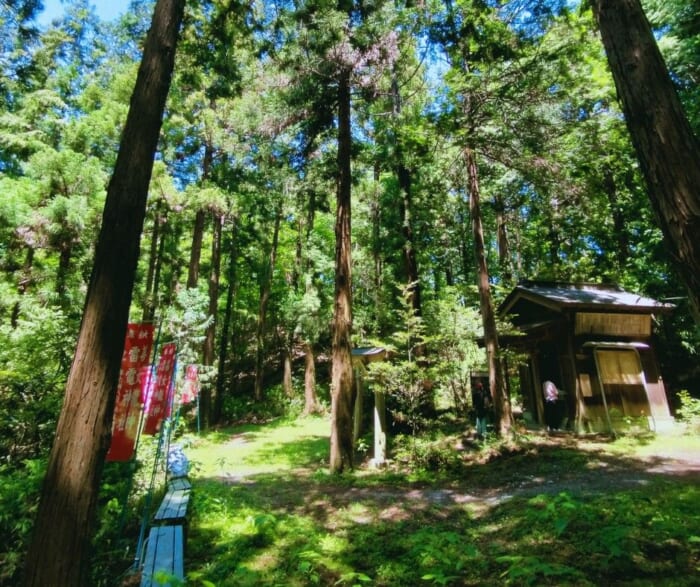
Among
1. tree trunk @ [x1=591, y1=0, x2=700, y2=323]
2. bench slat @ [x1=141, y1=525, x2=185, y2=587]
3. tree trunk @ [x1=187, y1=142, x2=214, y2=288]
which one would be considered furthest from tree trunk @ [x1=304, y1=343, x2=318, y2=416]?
tree trunk @ [x1=591, y1=0, x2=700, y2=323]

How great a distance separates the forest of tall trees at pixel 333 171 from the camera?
11.0 feet

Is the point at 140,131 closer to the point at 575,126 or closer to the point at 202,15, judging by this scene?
the point at 202,15

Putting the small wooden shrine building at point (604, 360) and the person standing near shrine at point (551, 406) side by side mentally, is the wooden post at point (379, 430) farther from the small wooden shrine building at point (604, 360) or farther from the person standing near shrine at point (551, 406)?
the person standing near shrine at point (551, 406)

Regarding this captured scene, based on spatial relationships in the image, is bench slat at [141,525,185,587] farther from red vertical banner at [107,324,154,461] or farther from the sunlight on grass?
the sunlight on grass

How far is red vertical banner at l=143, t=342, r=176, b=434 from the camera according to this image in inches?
226

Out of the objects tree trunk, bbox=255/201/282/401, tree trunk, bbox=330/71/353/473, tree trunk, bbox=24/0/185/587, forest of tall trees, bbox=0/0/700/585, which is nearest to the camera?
tree trunk, bbox=24/0/185/587

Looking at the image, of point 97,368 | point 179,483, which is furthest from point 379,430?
point 97,368

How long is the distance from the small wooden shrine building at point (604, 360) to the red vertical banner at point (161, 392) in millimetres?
9517

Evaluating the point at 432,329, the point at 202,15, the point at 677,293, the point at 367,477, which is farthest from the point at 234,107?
the point at 677,293

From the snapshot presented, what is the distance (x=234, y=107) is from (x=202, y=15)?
9.46m

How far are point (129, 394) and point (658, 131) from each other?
18.7 feet

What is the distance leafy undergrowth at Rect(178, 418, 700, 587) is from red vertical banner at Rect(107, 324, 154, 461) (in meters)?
1.50

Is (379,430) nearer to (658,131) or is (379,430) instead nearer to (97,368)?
(97,368)

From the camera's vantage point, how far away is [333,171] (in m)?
10.7
